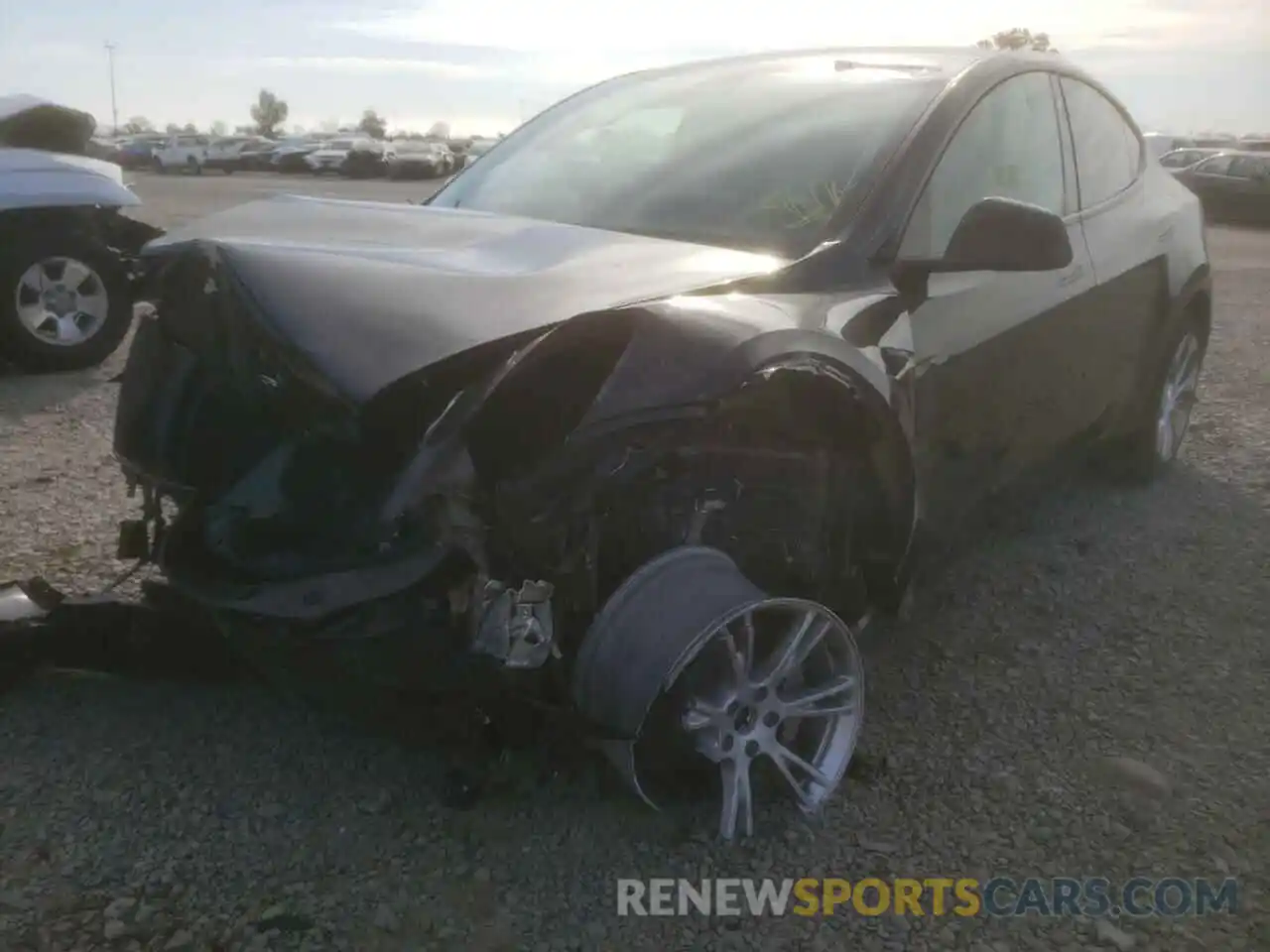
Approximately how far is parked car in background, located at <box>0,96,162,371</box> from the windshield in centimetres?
370

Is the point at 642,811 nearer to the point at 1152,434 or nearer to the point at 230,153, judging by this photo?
the point at 1152,434

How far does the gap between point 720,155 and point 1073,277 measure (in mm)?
1244

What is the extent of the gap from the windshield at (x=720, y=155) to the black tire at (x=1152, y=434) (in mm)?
1871

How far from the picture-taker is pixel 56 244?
6.63 meters

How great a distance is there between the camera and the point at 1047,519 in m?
4.60

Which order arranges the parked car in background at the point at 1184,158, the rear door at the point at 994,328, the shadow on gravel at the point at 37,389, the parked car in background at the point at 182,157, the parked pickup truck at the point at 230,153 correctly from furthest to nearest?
the parked pickup truck at the point at 230,153, the parked car in background at the point at 182,157, the parked car in background at the point at 1184,158, the shadow on gravel at the point at 37,389, the rear door at the point at 994,328

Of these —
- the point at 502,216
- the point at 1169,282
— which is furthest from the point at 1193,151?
the point at 502,216

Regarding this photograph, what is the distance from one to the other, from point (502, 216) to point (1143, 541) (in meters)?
2.77

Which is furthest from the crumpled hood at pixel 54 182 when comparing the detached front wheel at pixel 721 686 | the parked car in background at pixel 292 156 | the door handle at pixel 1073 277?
the parked car in background at pixel 292 156

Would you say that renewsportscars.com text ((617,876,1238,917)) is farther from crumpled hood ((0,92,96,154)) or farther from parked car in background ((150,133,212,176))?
parked car in background ((150,133,212,176))

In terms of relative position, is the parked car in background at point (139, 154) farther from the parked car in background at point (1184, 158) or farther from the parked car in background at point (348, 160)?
the parked car in background at point (1184, 158)

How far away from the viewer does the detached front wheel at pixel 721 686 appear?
7.32 ft

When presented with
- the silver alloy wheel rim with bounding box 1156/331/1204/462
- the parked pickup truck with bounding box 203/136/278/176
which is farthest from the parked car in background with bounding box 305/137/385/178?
the silver alloy wheel rim with bounding box 1156/331/1204/462

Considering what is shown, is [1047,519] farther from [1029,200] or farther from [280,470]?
[280,470]
